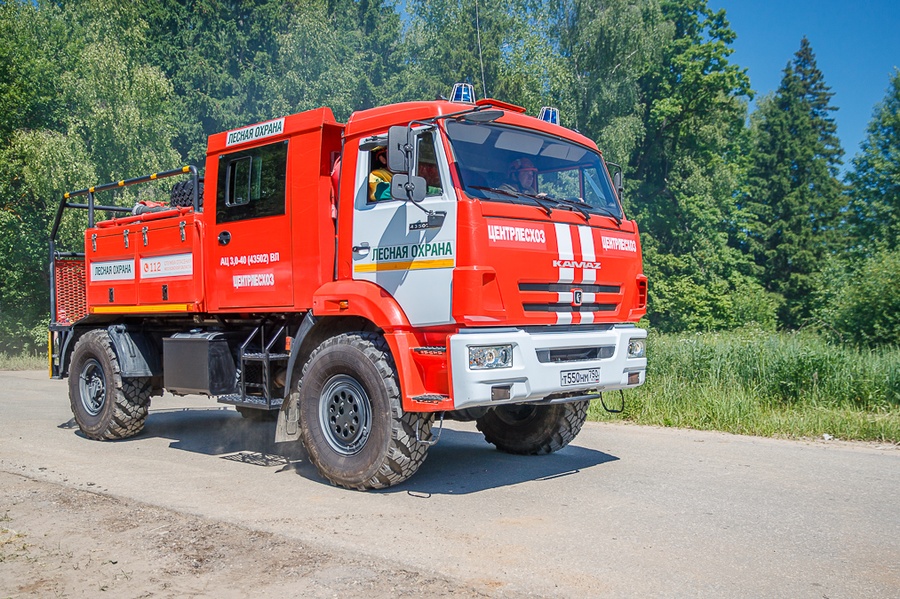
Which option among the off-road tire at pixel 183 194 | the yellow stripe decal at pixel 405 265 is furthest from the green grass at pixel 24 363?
the yellow stripe decal at pixel 405 265

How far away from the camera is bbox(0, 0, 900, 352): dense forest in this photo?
28109 millimetres

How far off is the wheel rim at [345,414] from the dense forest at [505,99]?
75.0 feet

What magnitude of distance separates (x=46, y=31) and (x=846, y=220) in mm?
41661

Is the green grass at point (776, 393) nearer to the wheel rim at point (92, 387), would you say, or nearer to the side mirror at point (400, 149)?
the side mirror at point (400, 149)

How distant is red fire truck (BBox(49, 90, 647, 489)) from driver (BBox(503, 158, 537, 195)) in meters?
0.02

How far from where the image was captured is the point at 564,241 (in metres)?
6.74

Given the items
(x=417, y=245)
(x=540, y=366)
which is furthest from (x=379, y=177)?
(x=540, y=366)

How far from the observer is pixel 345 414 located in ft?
22.5

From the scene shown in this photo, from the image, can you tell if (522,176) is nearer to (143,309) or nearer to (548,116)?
(548,116)

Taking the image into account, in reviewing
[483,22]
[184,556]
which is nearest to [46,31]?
[483,22]

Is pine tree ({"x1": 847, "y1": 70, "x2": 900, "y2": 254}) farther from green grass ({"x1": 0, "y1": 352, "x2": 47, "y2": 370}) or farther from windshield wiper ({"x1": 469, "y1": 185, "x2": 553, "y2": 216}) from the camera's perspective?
windshield wiper ({"x1": 469, "y1": 185, "x2": 553, "y2": 216})

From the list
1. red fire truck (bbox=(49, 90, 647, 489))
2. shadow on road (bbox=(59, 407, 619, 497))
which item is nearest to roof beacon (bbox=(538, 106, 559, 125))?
red fire truck (bbox=(49, 90, 647, 489))

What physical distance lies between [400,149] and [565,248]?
1.57 meters

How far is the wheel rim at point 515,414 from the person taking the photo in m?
8.27
